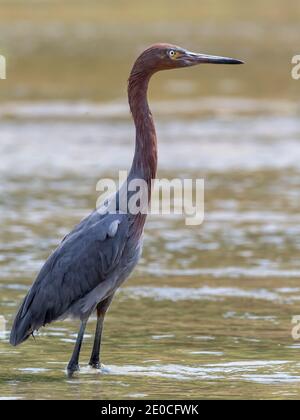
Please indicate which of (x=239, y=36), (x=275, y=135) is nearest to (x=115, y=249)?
(x=275, y=135)

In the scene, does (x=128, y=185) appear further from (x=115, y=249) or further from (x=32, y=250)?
(x=32, y=250)

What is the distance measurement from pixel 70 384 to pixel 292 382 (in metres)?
1.42

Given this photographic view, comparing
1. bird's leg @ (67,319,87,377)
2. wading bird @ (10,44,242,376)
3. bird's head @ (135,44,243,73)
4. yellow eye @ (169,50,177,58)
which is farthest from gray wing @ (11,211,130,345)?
yellow eye @ (169,50,177,58)

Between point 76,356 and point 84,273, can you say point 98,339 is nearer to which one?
point 76,356

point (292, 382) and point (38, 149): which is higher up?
point (38, 149)

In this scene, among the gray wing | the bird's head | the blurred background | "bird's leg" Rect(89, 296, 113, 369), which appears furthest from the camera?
the bird's head

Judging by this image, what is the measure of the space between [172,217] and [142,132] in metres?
6.18

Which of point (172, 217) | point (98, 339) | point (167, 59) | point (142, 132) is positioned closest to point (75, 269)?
point (98, 339)

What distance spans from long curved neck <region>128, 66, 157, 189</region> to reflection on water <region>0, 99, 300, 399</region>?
1.33 meters

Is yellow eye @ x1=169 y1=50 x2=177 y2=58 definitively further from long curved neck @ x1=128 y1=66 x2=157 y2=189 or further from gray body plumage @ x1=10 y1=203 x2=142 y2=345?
gray body plumage @ x1=10 y1=203 x2=142 y2=345

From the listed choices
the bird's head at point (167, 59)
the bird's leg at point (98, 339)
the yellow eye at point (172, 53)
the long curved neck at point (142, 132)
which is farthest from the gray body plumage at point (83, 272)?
the yellow eye at point (172, 53)

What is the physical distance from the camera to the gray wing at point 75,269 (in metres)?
8.66

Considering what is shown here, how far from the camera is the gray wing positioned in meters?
8.66

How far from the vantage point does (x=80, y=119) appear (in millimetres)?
22969
